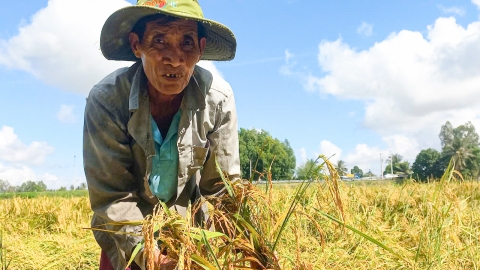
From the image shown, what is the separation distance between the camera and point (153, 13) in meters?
1.72

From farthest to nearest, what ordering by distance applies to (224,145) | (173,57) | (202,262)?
(224,145) < (173,57) < (202,262)

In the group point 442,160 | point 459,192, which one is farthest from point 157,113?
point 442,160

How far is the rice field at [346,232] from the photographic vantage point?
2.41 m

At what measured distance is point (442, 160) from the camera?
49.4m

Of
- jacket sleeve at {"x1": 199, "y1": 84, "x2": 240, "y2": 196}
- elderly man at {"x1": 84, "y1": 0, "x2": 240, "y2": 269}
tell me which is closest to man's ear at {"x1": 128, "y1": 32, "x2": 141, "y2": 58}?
elderly man at {"x1": 84, "y1": 0, "x2": 240, "y2": 269}

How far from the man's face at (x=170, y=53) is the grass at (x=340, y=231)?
56cm

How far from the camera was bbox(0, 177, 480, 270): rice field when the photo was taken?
7.89 ft

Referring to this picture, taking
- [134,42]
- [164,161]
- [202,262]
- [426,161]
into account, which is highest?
[426,161]

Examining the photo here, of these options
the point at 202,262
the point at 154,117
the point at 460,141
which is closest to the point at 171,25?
the point at 154,117

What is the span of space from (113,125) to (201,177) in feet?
1.75

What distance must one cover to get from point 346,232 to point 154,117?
1.84 meters

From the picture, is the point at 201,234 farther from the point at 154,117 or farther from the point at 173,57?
the point at 154,117

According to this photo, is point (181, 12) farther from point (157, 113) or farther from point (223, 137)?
point (223, 137)

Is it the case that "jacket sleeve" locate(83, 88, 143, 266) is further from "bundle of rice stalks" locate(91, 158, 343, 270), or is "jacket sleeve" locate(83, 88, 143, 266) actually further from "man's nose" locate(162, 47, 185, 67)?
"bundle of rice stalks" locate(91, 158, 343, 270)
